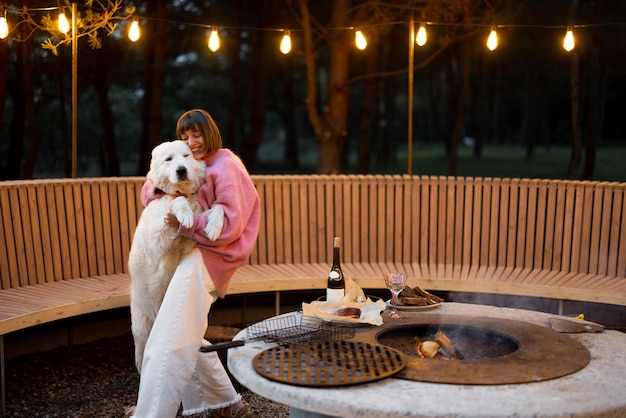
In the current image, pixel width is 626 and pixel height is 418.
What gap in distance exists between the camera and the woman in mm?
3801

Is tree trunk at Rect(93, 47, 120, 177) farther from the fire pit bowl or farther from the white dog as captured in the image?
the fire pit bowl

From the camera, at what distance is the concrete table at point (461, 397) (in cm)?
268

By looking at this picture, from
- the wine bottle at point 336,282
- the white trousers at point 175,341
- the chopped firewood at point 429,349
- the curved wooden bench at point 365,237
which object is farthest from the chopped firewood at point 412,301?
the curved wooden bench at point 365,237

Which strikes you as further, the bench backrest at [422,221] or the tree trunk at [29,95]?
the tree trunk at [29,95]

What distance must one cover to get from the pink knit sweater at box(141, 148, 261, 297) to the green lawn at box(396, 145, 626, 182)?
14.4 metres

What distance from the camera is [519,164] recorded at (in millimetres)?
21938

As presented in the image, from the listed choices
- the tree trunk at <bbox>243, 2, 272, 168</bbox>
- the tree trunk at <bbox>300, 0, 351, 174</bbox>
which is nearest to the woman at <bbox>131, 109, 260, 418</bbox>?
the tree trunk at <bbox>300, 0, 351, 174</bbox>

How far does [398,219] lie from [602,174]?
511 inches

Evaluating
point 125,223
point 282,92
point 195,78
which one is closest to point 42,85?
point 195,78

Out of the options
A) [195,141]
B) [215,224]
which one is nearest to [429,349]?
[215,224]

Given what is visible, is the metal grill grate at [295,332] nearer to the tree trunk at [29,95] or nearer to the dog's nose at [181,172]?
the dog's nose at [181,172]

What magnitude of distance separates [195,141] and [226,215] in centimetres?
44

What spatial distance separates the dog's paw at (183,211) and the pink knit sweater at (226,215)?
4 cm

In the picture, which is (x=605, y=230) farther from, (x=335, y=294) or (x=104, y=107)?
(x=104, y=107)
